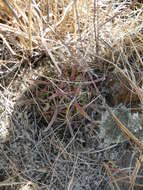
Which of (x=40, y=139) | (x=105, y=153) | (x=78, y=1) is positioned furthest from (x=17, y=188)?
(x=78, y=1)

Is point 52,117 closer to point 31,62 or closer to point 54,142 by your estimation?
point 54,142

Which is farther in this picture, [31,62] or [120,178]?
[31,62]

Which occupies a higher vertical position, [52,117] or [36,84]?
[36,84]

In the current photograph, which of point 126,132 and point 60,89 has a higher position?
point 60,89

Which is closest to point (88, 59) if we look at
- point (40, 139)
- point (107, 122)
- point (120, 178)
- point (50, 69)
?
point (50, 69)

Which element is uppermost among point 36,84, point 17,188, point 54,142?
point 36,84

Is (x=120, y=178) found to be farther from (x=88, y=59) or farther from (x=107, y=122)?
(x=88, y=59)
